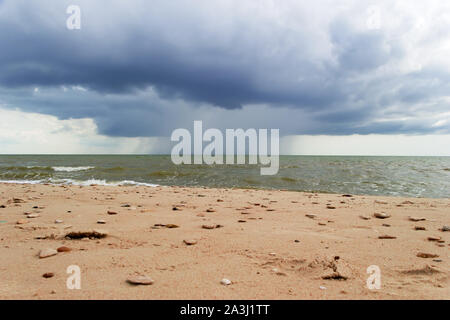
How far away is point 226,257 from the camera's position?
321 cm

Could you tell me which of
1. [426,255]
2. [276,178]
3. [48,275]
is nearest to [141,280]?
[48,275]

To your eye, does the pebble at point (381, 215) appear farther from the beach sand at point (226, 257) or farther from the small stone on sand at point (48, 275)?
the small stone on sand at point (48, 275)

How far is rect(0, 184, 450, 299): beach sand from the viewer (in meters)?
2.37

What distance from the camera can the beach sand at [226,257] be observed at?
7.78 ft

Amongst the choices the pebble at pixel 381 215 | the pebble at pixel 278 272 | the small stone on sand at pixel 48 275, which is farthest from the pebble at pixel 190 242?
the pebble at pixel 381 215

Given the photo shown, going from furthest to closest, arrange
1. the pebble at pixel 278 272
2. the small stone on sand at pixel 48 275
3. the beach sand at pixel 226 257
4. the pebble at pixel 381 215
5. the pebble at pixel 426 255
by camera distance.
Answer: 1. the pebble at pixel 381 215
2. the pebble at pixel 426 255
3. the pebble at pixel 278 272
4. the small stone on sand at pixel 48 275
5. the beach sand at pixel 226 257

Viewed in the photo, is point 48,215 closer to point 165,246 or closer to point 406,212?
point 165,246

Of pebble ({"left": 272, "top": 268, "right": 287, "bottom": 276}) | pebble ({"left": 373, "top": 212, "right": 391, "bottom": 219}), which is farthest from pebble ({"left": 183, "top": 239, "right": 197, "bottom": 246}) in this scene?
pebble ({"left": 373, "top": 212, "right": 391, "bottom": 219})

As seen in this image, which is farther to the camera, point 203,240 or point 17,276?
point 203,240

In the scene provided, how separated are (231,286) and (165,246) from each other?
1.48 metres

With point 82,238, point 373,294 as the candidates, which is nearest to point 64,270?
point 82,238

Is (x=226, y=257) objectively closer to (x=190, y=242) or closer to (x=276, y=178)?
(x=190, y=242)

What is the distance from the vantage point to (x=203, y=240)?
388 cm

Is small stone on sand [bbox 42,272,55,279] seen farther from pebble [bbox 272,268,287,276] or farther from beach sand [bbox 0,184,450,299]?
pebble [bbox 272,268,287,276]
